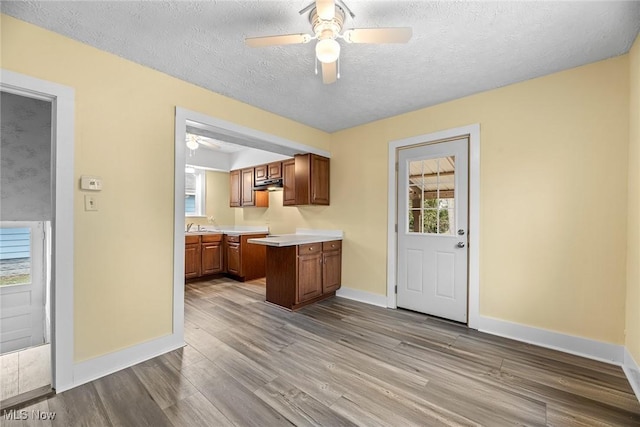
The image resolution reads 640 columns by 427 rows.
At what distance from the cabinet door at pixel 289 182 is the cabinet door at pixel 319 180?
402mm

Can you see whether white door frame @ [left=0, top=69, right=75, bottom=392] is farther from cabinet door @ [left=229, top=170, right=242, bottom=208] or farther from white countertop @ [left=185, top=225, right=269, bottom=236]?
cabinet door @ [left=229, top=170, right=242, bottom=208]

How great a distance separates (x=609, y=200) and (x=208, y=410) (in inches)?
135

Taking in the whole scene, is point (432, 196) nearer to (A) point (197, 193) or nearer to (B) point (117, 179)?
(B) point (117, 179)

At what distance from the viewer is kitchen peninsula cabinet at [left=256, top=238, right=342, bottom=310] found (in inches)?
134

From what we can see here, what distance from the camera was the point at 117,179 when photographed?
217cm

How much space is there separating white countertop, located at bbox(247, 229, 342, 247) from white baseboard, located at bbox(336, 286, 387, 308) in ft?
2.63

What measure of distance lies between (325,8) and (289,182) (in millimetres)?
3137

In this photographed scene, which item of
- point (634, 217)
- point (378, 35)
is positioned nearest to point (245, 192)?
point (378, 35)

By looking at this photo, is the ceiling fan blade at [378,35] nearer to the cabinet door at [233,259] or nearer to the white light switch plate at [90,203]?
the white light switch plate at [90,203]

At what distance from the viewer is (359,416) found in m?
1.64

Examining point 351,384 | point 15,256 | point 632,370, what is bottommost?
point 351,384

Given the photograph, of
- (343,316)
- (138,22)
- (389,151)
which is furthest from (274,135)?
(343,316)

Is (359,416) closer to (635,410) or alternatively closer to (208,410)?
(208,410)

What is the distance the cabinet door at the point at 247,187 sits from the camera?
538cm
